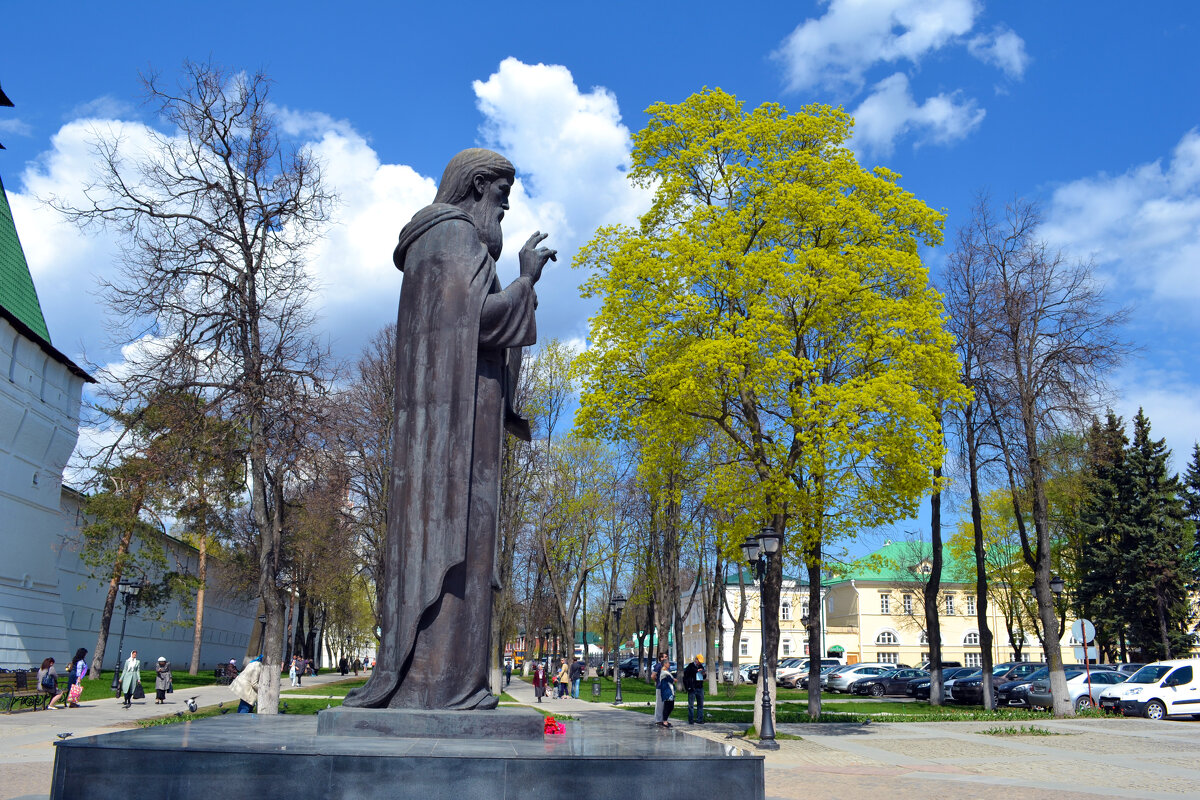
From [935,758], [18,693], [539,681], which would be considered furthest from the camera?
[539,681]

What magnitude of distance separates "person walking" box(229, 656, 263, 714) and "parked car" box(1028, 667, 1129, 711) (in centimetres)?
2543

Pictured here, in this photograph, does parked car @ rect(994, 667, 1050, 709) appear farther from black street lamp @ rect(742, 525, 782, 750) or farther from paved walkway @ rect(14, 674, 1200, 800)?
black street lamp @ rect(742, 525, 782, 750)

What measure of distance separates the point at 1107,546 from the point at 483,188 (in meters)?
46.2

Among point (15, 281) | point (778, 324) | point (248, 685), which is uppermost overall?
point (15, 281)

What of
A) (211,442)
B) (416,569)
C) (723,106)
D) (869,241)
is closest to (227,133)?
(211,442)

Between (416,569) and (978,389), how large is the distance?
25.0 m

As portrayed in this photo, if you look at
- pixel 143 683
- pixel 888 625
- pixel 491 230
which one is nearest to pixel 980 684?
pixel 491 230

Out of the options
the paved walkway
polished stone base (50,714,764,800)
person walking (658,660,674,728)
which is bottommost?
the paved walkway

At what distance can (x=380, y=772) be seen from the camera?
5.00 m

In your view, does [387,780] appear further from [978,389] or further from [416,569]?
[978,389]

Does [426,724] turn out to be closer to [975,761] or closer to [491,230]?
[491,230]

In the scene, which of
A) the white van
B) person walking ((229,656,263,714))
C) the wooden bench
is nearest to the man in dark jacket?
person walking ((229,656,263,714))

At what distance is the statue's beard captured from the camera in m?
7.61

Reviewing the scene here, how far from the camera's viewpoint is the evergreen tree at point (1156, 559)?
42844 millimetres
